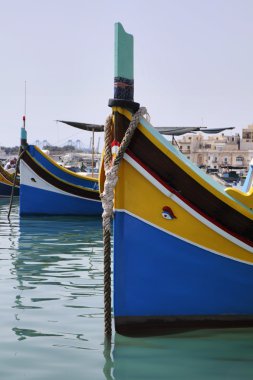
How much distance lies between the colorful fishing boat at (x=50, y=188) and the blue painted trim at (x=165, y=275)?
1331cm

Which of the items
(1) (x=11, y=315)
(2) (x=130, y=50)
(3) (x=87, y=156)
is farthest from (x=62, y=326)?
(3) (x=87, y=156)

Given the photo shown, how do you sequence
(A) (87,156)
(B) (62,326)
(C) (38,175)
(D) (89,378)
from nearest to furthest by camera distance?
(D) (89,378) → (B) (62,326) → (C) (38,175) → (A) (87,156)

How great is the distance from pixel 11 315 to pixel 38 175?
12.5m

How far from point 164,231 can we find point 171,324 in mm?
891

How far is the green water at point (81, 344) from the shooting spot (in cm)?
510

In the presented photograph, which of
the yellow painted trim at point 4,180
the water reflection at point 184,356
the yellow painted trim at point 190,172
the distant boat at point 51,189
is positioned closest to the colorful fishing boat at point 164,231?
the yellow painted trim at point 190,172

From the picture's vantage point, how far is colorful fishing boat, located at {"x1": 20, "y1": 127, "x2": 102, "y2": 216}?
749 inches

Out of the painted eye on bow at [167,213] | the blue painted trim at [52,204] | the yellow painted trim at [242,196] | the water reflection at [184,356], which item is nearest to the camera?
the water reflection at [184,356]

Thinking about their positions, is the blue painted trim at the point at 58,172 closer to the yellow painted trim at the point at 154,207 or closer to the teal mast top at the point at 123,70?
the teal mast top at the point at 123,70

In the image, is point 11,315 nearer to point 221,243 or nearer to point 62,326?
point 62,326

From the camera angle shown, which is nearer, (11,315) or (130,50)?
(130,50)

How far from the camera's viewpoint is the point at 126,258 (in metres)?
5.73

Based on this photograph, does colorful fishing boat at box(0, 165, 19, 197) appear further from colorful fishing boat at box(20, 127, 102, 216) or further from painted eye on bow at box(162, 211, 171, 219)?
painted eye on bow at box(162, 211, 171, 219)

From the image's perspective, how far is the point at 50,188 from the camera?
19344 millimetres
